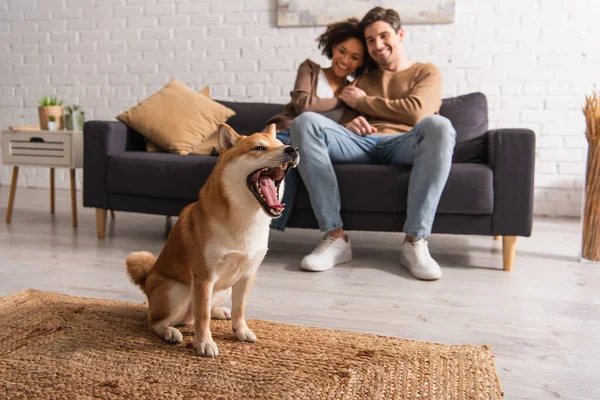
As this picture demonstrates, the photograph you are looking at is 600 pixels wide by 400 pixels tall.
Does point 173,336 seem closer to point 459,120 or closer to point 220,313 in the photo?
point 220,313

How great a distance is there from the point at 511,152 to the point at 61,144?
7.88 feet

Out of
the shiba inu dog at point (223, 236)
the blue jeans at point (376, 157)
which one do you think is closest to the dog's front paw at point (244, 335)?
the shiba inu dog at point (223, 236)

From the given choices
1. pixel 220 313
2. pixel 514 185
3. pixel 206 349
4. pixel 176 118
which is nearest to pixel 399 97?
pixel 514 185

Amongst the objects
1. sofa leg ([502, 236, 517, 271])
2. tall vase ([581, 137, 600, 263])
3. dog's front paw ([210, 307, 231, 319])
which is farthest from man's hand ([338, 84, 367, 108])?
dog's front paw ([210, 307, 231, 319])

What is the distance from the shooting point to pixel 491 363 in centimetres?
131

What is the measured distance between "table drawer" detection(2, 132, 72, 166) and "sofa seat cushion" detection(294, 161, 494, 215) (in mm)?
1600

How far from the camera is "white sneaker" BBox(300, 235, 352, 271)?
2.23 m

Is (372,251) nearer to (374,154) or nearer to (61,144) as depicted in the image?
(374,154)

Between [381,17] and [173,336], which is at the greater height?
[381,17]

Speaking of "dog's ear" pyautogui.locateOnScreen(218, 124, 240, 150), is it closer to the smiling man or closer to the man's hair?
the smiling man

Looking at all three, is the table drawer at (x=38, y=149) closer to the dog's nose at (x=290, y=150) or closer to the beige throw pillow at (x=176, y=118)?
the beige throw pillow at (x=176, y=118)

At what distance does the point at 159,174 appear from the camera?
2.64 m

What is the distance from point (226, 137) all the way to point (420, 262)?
1.14m

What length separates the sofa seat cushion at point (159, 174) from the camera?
2.58m
